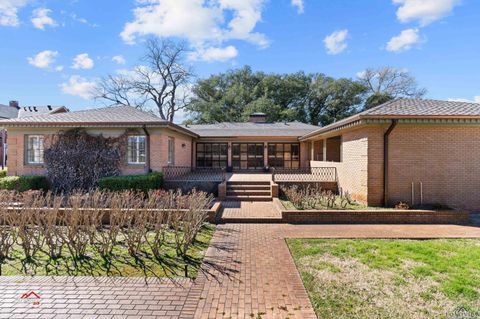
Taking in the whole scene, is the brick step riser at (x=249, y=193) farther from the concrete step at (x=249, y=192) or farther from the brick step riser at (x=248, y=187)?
the brick step riser at (x=248, y=187)

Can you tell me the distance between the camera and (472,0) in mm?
9914

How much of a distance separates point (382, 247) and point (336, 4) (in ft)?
37.3

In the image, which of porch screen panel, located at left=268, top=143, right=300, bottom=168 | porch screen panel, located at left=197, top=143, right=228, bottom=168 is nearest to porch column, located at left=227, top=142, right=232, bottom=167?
porch screen panel, located at left=197, top=143, right=228, bottom=168

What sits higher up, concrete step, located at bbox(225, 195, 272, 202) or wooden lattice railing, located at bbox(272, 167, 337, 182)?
wooden lattice railing, located at bbox(272, 167, 337, 182)

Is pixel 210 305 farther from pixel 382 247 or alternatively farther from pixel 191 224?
pixel 382 247

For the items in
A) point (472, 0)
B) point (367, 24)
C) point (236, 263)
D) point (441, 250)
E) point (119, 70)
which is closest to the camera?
point (236, 263)

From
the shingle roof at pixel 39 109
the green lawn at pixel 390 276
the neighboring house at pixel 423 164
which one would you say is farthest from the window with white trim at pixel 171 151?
the shingle roof at pixel 39 109

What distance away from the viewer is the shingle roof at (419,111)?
955 cm

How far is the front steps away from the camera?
12.3m

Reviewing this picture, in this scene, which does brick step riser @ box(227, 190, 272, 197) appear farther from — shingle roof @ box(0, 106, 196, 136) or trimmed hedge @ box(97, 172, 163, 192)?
shingle roof @ box(0, 106, 196, 136)

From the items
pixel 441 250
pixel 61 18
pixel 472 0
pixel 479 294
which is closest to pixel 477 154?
pixel 472 0

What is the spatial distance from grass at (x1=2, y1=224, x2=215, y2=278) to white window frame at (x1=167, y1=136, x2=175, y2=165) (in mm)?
8908

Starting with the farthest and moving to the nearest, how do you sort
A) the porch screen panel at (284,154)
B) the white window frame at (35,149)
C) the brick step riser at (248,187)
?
the porch screen panel at (284,154) → the white window frame at (35,149) → the brick step riser at (248,187)

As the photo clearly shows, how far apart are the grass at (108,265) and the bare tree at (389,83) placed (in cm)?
3737
